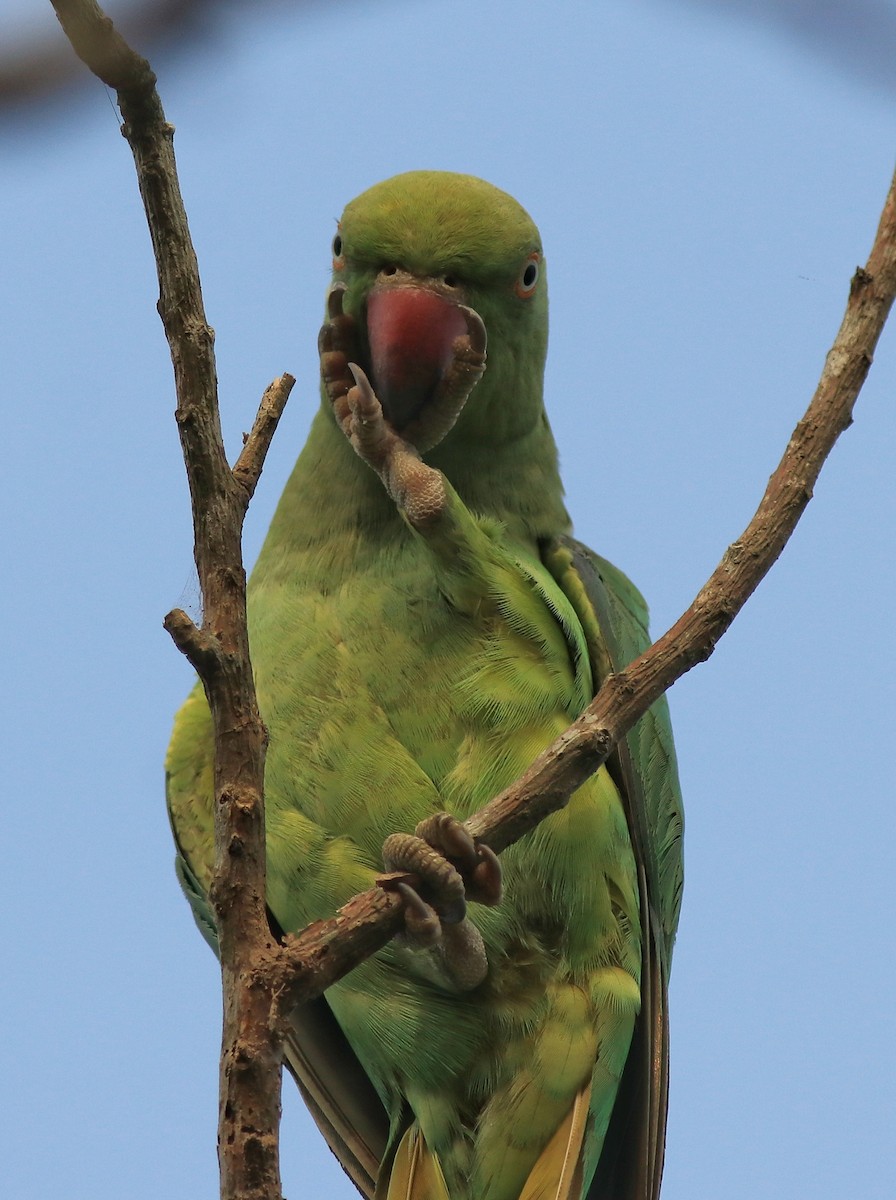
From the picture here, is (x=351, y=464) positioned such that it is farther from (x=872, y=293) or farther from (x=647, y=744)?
(x=872, y=293)

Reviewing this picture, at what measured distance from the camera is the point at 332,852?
421 centimetres

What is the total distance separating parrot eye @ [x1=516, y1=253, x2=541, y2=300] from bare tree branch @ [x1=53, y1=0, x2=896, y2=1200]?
5.39 feet

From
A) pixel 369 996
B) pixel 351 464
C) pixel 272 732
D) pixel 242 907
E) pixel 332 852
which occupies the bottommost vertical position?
pixel 242 907

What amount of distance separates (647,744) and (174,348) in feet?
7.93

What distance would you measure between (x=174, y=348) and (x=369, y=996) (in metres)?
2.27

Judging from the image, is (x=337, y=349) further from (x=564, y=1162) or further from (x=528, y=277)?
(x=564, y=1162)

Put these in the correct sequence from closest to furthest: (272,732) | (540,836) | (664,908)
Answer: (540,836), (272,732), (664,908)

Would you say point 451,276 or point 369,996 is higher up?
point 451,276

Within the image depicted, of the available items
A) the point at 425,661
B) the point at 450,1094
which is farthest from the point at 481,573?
the point at 450,1094

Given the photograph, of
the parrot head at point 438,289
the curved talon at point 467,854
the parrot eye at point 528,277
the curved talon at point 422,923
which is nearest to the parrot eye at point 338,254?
the parrot head at point 438,289

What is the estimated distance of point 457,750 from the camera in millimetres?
4188

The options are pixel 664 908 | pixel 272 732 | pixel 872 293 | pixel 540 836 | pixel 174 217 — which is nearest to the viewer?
pixel 174 217

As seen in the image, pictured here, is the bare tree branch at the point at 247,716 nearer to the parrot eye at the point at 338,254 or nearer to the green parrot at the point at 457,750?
the green parrot at the point at 457,750

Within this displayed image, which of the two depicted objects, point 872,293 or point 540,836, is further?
point 540,836
